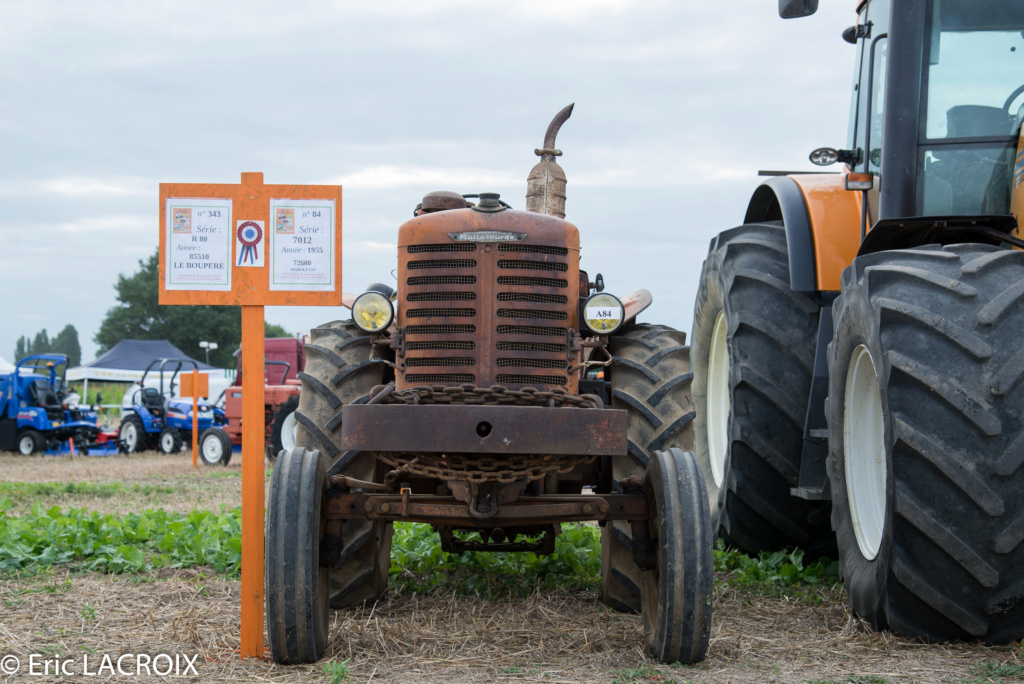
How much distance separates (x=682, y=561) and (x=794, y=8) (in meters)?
2.47

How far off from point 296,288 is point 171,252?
52 centimetres

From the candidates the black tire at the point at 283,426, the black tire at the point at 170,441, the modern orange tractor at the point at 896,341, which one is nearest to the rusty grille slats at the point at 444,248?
the modern orange tractor at the point at 896,341

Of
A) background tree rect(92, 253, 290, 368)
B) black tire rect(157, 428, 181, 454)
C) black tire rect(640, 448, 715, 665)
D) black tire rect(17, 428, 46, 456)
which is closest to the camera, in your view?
black tire rect(640, 448, 715, 665)

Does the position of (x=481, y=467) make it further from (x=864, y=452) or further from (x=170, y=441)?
(x=170, y=441)

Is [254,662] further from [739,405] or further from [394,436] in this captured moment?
[739,405]

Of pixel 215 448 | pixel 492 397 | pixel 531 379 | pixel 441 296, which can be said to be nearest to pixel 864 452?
pixel 531 379

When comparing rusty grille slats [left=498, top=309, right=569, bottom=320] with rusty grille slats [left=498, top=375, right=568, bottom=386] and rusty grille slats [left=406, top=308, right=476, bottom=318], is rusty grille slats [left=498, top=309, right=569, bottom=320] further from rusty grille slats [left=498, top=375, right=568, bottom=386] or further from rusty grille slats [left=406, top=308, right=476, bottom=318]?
rusty grille slats [left=498, top=375, right=568, bottom=386]

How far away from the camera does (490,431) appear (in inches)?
139

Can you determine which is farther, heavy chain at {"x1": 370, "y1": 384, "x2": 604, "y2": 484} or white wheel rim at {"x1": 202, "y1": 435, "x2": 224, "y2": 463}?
white wheel rim at {"x1": 202, "y1": 435, "x2": 224, "y2": 463}

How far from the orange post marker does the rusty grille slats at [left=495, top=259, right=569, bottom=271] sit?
1045 mm

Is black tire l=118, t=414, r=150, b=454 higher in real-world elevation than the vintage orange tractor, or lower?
lower

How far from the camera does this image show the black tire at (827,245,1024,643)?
343cm

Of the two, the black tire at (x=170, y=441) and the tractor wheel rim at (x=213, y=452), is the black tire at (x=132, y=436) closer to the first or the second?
the black tire at (x=170, y=441)

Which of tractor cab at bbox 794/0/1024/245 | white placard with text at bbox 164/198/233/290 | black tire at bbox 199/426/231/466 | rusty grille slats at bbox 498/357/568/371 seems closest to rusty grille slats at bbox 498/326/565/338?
rusty grille slats at bbox 498/357/568/371
